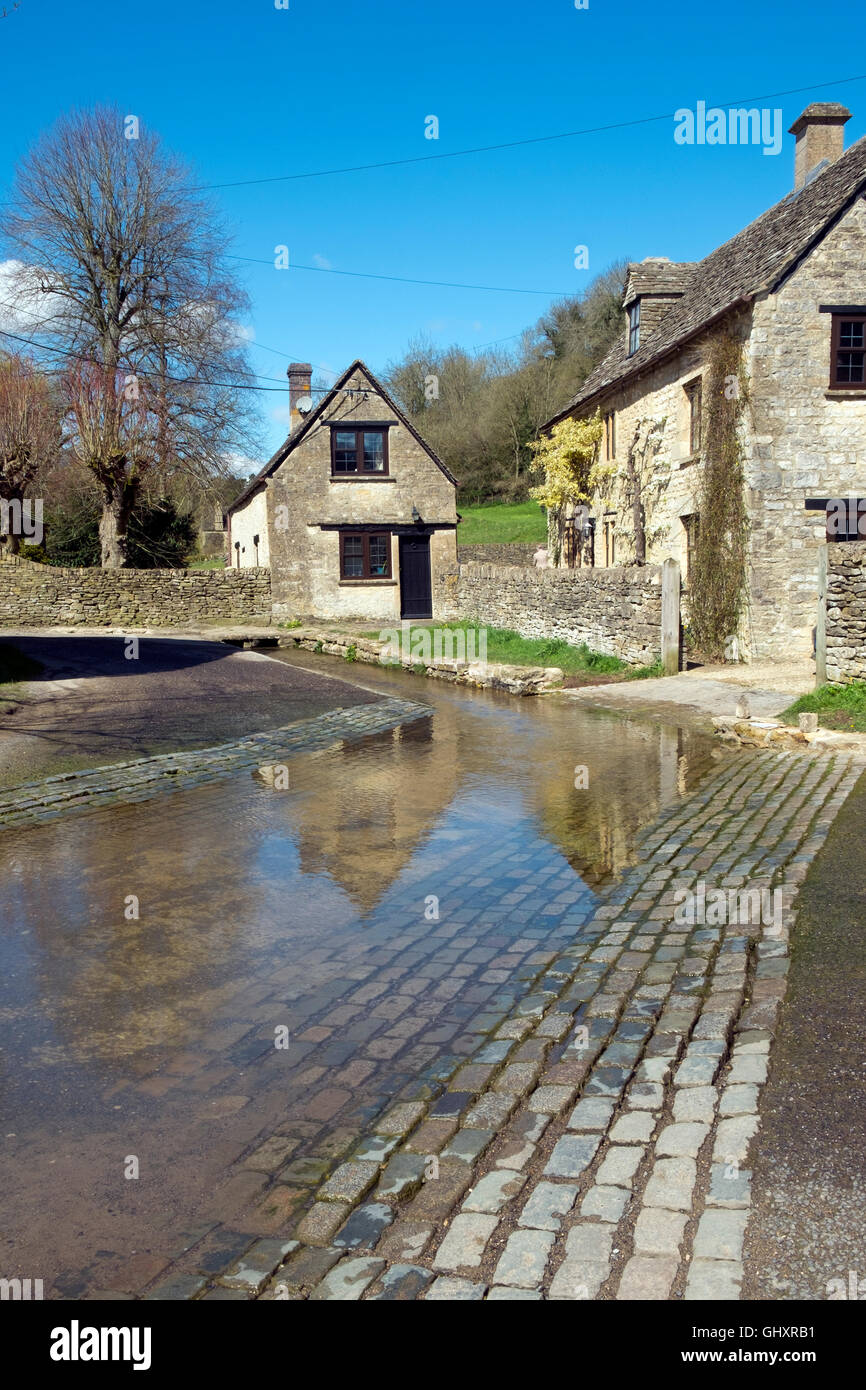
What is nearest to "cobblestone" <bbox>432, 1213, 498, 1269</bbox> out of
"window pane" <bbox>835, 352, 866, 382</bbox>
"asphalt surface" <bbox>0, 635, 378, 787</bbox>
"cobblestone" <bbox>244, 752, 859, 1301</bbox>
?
"cobblestone" <bbox>244, 752, 859, 1301</bbox>

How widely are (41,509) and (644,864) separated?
38853mm

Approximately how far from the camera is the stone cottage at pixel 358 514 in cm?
3391

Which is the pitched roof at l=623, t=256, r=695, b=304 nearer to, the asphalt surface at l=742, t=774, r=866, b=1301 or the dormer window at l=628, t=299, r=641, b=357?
the dormer window at l=628, t=299, r=641, b=357

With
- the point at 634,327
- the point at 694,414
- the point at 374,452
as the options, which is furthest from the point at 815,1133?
the point at 374,452

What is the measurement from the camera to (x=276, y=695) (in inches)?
671

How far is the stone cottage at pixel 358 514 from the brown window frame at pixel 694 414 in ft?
44.1

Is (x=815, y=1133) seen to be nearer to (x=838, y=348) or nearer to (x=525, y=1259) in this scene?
(x=525, y=1259)

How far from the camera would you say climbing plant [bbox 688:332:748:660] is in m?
19.8

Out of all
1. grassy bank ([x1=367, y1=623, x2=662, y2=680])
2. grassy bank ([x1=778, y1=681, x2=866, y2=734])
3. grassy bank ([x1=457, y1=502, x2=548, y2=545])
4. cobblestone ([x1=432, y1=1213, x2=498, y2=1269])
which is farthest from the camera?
grassy bank ([x1=457, y1=502, x2=548, y2=545])

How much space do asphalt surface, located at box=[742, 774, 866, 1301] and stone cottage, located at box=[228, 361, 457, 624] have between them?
29.9 metres

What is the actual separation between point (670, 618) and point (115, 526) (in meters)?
24.7

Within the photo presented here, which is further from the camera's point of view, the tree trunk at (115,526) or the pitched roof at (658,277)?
the tree trunk at (115,526)

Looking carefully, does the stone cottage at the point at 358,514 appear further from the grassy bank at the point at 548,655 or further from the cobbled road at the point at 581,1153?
the cobbled road at the point at 581,1153

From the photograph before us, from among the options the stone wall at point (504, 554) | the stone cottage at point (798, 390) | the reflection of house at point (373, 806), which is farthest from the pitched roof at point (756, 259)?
the stone wall at point (504, 554)
